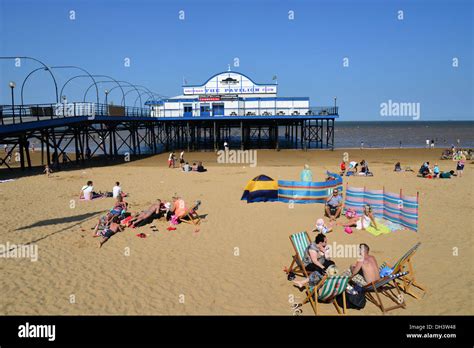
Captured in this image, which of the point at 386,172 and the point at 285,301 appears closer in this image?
the point at 285,301

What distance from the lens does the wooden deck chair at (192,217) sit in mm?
9195

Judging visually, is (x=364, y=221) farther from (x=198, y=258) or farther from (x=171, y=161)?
(x=171, y=161)

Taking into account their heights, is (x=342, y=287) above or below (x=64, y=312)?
above

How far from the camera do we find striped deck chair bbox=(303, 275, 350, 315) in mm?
4922

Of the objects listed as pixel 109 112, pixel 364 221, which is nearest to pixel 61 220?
pixel 364 221

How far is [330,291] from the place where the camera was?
16.5ft

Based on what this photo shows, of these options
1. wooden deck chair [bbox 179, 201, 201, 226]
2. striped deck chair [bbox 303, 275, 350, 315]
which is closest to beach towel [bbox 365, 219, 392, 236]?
striped deck chair [bbox 303, 275, 350, 315]

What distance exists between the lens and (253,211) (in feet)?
34.2

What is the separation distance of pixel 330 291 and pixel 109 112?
22.5 m

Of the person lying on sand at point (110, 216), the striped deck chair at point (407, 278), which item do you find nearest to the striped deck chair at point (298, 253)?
the striped deck chair at point (407, 278)

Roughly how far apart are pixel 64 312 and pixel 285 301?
10.1ft
